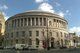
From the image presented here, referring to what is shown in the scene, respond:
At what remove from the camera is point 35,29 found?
115062 millimetres

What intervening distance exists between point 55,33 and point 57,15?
11.6m

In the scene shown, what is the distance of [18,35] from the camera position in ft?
386

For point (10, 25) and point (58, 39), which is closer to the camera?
point (58, 39)

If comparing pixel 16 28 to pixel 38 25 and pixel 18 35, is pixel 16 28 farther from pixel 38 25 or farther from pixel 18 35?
pixel 38 25

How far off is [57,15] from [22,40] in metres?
25.6

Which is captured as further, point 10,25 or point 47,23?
point 10,25

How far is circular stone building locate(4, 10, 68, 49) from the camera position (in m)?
114

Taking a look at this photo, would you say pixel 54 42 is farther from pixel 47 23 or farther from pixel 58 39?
pixel 47 23

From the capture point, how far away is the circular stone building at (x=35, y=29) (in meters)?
114

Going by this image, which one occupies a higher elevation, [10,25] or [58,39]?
[10,25]

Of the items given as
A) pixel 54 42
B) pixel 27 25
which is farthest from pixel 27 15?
pixel 54 42

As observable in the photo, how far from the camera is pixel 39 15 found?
117 m

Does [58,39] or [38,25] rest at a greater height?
[38,25]

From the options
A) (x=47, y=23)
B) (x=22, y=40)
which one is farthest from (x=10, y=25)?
(x=47, y=23)
